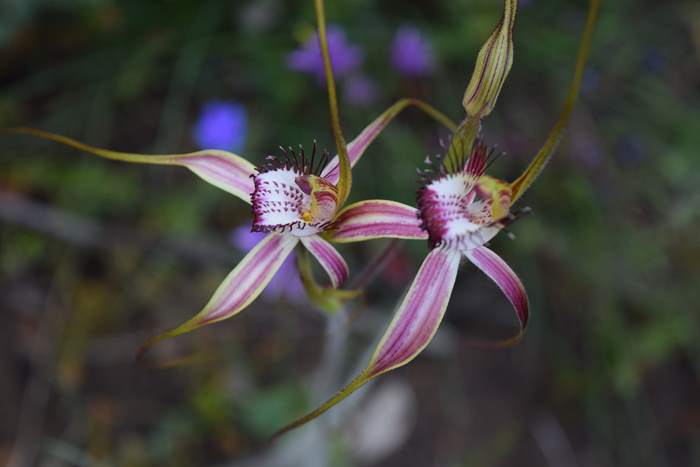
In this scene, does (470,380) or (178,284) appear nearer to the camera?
(178,284)

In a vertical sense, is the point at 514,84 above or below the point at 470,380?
above

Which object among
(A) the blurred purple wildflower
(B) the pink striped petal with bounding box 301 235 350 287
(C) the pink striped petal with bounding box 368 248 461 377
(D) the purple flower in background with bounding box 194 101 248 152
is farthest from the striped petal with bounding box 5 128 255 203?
(D) the purple flower in background with bounding box 194 101 248 152

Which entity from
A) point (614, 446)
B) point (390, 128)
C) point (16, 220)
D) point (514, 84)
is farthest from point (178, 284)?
point (614, 446)

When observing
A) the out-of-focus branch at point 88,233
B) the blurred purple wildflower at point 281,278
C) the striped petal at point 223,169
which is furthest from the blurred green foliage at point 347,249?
the striped petal at point 223,169

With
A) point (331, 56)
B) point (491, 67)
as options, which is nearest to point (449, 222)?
point (491, 67)

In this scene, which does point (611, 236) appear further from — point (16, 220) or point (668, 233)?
point (16, 220)

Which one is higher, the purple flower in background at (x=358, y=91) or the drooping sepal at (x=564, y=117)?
the purple flower in background at (x=358, y=91)

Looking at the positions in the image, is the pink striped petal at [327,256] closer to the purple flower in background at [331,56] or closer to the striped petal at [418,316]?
the striped petal at [418,316]

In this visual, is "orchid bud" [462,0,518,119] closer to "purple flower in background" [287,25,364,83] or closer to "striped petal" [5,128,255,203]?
"striped petal" [5,128,255,203]
